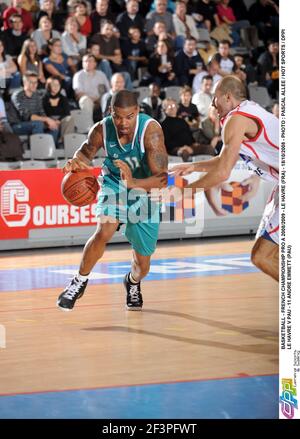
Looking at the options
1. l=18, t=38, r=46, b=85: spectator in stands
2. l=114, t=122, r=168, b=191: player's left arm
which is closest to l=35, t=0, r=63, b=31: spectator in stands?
l=18, t=38, r=46, b=85: spectator in stands

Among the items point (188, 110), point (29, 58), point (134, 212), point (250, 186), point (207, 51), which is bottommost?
point (250, 186)

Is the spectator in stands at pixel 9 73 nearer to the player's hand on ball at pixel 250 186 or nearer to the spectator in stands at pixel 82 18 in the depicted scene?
the spectator in stands at pixel 82 18

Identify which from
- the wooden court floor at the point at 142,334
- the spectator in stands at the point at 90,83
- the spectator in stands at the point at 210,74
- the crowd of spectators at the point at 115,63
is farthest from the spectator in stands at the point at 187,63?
the wooden court floor at the point at 142,334

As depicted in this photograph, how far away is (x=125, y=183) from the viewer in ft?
28.5

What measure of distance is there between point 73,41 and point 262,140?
31.9ft

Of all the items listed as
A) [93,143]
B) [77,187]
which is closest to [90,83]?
[93,143]

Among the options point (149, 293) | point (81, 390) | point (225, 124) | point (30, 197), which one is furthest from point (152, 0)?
point (81, 390)

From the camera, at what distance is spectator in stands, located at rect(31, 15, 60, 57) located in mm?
16203

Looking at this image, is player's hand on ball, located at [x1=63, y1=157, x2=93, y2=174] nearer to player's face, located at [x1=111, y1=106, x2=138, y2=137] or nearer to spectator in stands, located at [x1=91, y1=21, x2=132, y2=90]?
player's face, located at [x1=111, y1=106, x2=138, y2=137]

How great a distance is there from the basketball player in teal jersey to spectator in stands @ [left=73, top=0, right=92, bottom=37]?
27.4ft

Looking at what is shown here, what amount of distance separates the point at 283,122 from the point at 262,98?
14562 millimetres

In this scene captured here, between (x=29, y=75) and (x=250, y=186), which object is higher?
(x=29, y=75)

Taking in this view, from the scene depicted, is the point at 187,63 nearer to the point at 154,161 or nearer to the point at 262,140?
the point at 154,161

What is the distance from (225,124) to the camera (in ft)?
24.4
